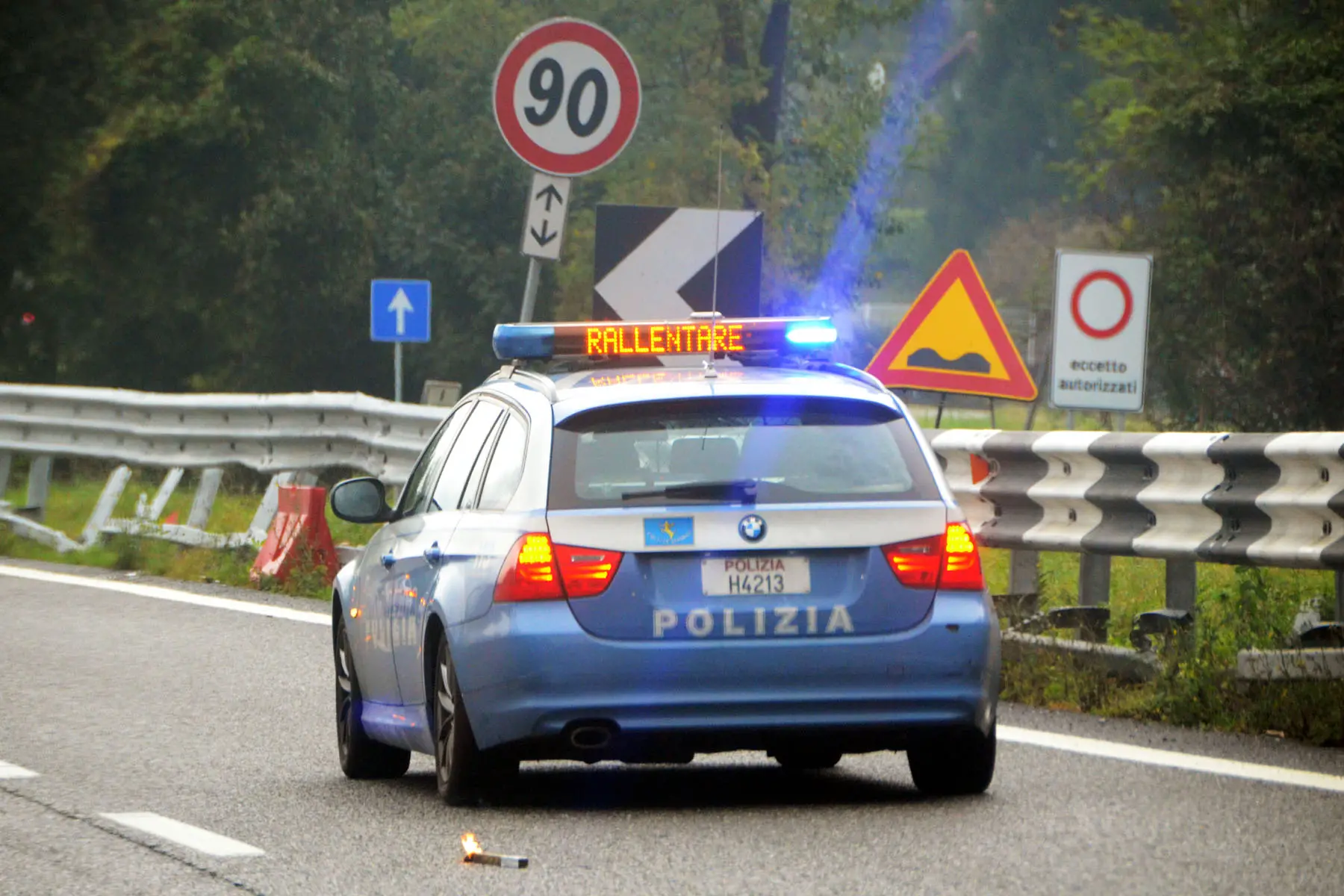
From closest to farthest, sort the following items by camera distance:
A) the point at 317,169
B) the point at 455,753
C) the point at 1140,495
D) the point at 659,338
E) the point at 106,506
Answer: the point at 455,753 → the point at 659,338 → the point at 1140,495 → the point at 106,506 → the point at 317,169

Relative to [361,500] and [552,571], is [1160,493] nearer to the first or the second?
[361,500]

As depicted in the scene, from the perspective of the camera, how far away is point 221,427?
18.9 meters

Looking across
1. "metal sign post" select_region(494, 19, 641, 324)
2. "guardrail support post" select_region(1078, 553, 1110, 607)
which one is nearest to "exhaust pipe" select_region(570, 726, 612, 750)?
"guardrail support post" select_region(1078, 553, 1110, 607)

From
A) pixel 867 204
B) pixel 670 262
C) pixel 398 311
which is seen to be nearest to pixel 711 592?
pixel 670 262

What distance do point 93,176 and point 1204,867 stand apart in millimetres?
33149

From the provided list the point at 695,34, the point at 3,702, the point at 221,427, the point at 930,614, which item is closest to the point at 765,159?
the point at 695,34

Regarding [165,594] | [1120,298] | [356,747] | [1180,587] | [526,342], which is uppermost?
[1120,298]

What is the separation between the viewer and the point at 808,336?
8719 millimetres

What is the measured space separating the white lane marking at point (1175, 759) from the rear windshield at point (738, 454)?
4.60ft

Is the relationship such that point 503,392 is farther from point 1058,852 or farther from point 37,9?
point 37,9

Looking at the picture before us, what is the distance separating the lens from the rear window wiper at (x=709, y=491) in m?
7.68

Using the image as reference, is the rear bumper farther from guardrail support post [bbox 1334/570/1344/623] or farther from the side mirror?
guardrail support post [bbox 1334/570/1344/623]

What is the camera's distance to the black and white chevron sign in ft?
42.3

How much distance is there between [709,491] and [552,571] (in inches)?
19.2
